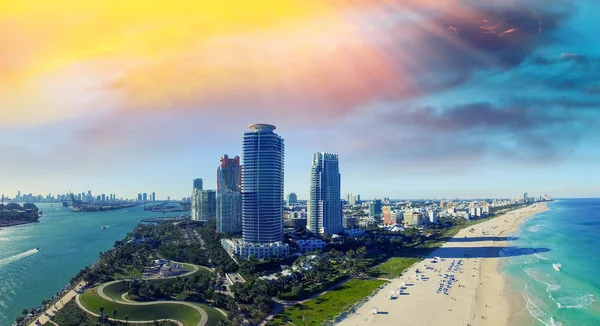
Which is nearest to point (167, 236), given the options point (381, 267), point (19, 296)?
point (19, 296)

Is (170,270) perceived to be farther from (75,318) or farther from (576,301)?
(576,301)

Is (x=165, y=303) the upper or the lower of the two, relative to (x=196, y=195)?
lower

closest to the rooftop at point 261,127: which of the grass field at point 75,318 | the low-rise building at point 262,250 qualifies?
the low-rise building at point 262,250

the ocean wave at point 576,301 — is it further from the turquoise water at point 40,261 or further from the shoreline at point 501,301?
the turquoise water at point 40,261

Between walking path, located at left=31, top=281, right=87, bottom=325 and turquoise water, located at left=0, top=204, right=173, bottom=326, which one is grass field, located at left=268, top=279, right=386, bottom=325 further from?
turquoise water, located at left=0, top=204, right=173, bottom=326

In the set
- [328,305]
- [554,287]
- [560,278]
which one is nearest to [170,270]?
[328,305]

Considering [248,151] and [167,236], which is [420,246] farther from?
[167,236]
